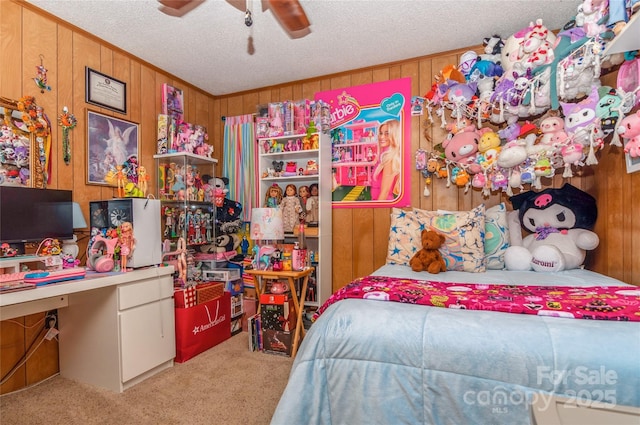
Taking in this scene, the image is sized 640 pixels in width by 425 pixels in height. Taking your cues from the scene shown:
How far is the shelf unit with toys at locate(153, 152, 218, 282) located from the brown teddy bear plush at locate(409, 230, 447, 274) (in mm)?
1905

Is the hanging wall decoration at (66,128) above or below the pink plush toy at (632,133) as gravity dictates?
above

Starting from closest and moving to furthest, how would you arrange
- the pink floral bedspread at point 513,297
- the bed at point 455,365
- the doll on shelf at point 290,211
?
the bed at point 455,365 < the pink floral bedspread at point 513,297 < the doll on shelf at point 290,211

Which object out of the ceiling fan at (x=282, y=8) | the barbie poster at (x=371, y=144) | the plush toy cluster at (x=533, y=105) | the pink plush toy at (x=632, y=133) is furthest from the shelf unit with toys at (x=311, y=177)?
the pink plush toy at (x=632, y=133)

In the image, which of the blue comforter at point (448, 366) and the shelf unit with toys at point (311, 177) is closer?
the blue comforter at point (448, 366)

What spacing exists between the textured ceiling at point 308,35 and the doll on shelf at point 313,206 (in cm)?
114

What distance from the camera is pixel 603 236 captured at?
2.09 meters

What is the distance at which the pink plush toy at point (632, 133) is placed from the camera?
5.22 feet

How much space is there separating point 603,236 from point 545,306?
1.31 m

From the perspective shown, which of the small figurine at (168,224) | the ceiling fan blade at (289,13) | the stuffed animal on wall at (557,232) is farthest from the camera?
the small figurine at (168,224)

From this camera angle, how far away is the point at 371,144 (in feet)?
9.64

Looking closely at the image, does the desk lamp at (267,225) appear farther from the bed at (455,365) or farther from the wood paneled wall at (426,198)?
the bed at (455,365)

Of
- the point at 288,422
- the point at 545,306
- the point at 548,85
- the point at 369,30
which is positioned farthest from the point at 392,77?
the point at 288,422

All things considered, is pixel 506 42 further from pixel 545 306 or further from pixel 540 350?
pixel 540 350

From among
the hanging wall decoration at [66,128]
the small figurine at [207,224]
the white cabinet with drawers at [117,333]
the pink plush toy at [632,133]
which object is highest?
the hanging wall decoration at [66,128]
